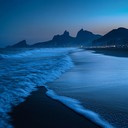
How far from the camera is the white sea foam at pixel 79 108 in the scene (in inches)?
183

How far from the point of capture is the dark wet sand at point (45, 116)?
181 inches

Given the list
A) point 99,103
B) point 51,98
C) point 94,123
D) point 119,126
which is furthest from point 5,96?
point 119,126

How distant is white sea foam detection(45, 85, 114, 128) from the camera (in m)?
4.65

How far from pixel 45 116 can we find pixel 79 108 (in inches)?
38.3

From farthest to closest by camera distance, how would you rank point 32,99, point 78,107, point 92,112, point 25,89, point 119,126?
point 25,89 < point 32,99 < point 78,107 < point 92,112 < point 119,126

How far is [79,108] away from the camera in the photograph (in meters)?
5.75

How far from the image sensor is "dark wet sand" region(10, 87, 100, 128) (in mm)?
4605

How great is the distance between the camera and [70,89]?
8.16 meters

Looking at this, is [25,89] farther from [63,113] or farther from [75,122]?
[75,122]

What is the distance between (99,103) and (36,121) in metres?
1.93

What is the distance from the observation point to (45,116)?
5.16 m

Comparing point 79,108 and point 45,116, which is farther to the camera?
point 79,108

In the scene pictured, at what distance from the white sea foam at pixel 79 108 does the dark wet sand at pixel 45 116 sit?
132 millimetres

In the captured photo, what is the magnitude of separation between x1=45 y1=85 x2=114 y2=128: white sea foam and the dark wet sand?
0.13 metres
